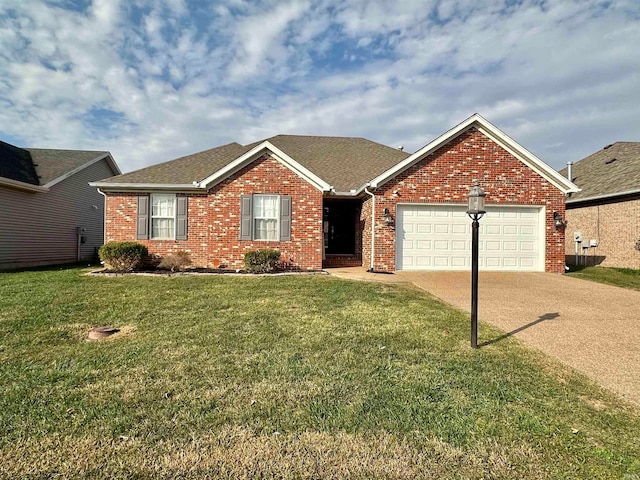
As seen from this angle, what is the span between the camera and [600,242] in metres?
14.6

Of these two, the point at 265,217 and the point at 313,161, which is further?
the point at 313,161

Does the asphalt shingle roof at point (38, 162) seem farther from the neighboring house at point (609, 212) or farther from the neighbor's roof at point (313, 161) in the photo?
the neighboring house at point (609, 212)

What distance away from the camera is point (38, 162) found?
51.8 ft

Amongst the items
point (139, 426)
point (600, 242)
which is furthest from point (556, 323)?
point (600, 242)

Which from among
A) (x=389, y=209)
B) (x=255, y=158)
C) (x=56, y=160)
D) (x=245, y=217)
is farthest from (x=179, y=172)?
(x=56, y=160)

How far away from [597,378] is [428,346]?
5.66 ft

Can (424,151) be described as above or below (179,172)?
above

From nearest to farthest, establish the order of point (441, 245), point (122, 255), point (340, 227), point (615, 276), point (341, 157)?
1. point (122, 255)
2. point (615, 276)
3. point (441, 245)
4. point (340, 227)
5. point (341, 157)

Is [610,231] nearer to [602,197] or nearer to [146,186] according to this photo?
[602,197]

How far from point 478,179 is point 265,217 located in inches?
287

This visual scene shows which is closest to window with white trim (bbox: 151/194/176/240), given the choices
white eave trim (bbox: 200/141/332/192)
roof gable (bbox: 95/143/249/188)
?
roof gable (bbox: 95/143/249/188)

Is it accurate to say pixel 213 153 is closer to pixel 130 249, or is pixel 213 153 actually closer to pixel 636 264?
pixel 130 249

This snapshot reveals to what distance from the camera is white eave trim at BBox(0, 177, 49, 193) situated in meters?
12.4

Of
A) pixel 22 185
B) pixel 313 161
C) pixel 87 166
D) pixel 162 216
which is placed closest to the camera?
pixel 162 216
